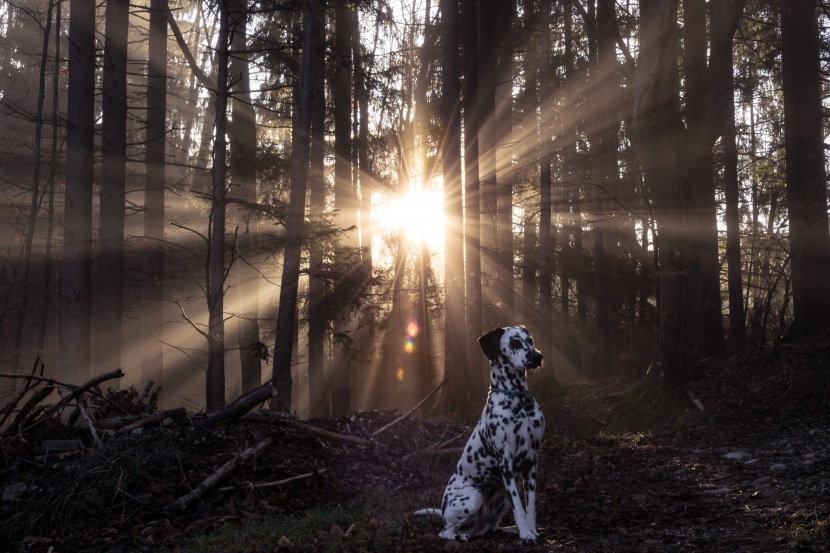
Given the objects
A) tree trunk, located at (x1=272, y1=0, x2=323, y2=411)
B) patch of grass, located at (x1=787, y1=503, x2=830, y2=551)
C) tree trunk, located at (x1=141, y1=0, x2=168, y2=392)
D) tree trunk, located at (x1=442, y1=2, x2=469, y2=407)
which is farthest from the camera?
tree trunk, located at (x1=141, y1=0, x2=168, y2=392)

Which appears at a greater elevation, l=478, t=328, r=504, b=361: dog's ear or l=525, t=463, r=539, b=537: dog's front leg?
l=478, t=328, r=504, b=361: dog's ear

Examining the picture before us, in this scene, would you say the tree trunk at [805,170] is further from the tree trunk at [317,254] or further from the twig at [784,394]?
the tree trunk at [317,254]

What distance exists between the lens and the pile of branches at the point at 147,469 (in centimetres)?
723

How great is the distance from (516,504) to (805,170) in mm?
11476

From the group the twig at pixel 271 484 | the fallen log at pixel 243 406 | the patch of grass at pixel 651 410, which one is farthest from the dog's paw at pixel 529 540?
the patch of grass at pixel 651 410

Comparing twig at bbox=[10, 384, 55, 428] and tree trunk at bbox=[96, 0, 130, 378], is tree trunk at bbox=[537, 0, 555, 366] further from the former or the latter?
twig at bbox=[10, 384, 55, 428]

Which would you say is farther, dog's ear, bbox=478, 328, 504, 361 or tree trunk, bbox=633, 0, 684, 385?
tree trunk, bbox=633, 0, 684, 385

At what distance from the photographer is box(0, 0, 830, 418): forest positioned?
13.4 m

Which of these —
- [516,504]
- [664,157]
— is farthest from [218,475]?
[664,157]

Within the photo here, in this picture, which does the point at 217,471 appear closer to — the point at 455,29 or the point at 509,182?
the point at 455,29

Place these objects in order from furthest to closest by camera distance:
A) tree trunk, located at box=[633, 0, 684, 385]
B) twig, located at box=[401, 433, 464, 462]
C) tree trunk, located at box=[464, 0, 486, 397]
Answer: tree trunk, located at box=[464, 0, 486, 397] → tree trunk, located at box=[633, 0, 684, 385] → twig, located at box=[401, 433, 464, 462]

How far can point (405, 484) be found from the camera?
9.02 meters

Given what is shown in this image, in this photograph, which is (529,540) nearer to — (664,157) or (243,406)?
(243,406)

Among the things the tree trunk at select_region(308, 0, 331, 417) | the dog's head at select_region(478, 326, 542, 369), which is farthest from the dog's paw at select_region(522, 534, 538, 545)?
the tree trunk at select_region(308, 0, 331, 417)
